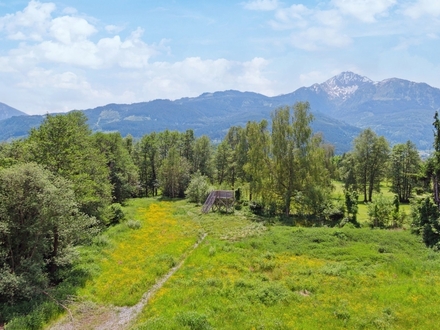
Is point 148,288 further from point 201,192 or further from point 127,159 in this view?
point 127,159

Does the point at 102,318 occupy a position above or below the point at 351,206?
below

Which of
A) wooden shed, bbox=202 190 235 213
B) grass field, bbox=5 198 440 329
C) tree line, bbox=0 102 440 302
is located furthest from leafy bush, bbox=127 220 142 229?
wooden shed, bbox=202 190 235 213

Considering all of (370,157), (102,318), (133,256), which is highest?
(370,157)

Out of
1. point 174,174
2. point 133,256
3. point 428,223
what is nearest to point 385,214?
point 428,223

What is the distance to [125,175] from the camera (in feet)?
205

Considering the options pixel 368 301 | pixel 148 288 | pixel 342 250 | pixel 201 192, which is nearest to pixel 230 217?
pixel 201 192

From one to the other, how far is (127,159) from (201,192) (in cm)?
1776

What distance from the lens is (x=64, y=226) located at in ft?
76.9

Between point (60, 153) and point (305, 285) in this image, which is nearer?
point (305, 285)

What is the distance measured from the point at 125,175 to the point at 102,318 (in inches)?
1822

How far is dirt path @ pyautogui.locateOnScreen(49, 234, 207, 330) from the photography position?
1739 centimetres

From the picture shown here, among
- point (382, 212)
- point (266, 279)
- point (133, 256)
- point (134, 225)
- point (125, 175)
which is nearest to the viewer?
point (266, 279)

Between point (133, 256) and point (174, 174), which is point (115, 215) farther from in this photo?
point (174, 174)

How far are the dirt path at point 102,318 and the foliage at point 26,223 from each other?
3.21 metres
